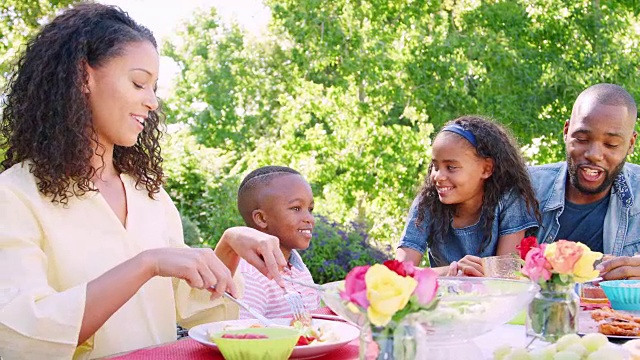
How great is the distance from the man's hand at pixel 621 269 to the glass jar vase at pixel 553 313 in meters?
0.94

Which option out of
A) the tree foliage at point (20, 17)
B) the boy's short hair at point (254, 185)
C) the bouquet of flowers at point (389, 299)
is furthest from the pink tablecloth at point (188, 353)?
the tree foliage at point (20, 17)

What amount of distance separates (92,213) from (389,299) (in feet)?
4.00

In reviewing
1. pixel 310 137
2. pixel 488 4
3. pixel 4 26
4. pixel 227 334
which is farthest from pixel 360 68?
pixel 227 334

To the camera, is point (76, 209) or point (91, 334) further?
point (76, 209)

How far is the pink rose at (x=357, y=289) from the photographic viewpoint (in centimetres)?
133

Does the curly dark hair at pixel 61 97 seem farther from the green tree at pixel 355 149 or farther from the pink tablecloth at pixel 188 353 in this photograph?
the green tree at pixel 355 149

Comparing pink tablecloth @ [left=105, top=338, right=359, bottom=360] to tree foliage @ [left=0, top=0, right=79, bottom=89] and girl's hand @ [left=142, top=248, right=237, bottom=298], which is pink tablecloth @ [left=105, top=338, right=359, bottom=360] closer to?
girl's hand @ [left=142, top=248, right=237, bottom=298]

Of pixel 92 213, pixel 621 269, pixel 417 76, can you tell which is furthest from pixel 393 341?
pixel 417 76

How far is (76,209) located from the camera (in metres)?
2.23

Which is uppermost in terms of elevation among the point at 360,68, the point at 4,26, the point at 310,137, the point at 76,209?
the point at 4,26

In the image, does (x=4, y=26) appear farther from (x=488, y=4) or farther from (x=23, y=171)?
(x=23, y=171)

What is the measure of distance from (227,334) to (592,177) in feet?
7.93

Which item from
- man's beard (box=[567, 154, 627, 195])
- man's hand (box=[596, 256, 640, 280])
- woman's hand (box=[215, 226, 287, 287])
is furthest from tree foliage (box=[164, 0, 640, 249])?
woman's hand (box=[215, 226, 287, 287])

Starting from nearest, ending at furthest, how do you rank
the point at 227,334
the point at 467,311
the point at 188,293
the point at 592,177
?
the point at 467,311, the point at 227,334, the point at 188,293, the point at 592,177
